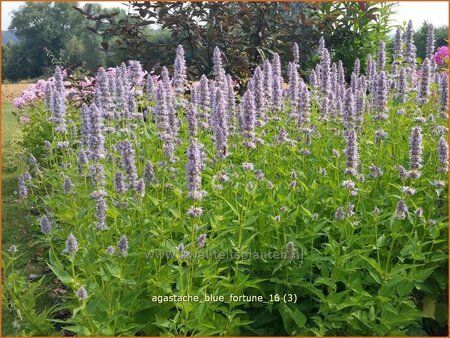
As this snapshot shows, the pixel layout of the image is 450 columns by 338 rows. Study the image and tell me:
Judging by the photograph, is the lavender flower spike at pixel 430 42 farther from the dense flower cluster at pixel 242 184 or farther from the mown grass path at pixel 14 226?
the mown grass path at pixel 14 226

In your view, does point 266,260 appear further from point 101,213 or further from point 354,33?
point 354,33

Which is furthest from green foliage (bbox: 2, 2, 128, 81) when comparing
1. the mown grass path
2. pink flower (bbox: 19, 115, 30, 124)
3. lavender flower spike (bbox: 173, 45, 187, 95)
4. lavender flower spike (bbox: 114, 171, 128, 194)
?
lavender flower spike (bbox: 114, 171, 128, 194)

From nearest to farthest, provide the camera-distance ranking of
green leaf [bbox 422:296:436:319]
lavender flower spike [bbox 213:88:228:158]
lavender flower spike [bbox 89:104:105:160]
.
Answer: lavender flower spike [bbox 213:88:228:158] → lavender flower spike [bbox 89:104:105:160] → green leaf [bbox 422:296:436:319]

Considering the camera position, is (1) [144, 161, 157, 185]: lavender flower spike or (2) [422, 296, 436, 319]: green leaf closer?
(1) [144, 161, 157, 185]: lavender flower spike

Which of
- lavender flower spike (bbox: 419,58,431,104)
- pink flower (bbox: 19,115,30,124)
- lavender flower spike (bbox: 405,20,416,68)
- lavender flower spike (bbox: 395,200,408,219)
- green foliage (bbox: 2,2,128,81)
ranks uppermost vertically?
green foliage (bbox: 2,2,128,81)

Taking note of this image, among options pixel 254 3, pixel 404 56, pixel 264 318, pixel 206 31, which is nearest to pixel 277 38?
pixel 254 3

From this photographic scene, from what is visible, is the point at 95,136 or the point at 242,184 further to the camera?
the point at 242,184

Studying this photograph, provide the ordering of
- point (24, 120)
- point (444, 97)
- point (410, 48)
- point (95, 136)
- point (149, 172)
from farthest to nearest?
point (24, 120), point (410, 48), point (444, 97), point (95, 136), point (149, 172)

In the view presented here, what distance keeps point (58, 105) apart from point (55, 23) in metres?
41.6

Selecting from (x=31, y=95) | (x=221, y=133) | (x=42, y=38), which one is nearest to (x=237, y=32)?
(x=31, y=95)

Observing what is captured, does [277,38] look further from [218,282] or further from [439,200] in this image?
[218,282]

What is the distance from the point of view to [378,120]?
4.66 meters

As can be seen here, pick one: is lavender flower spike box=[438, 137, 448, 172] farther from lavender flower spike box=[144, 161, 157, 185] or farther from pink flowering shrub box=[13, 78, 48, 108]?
pink flowering shrub box=[13, 78, 48, 108]

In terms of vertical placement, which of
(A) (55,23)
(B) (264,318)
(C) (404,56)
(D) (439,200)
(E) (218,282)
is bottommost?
(B) (264,318)
